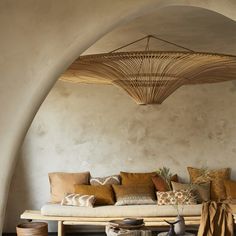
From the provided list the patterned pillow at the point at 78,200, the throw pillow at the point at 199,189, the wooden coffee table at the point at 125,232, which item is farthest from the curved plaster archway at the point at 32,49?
the throw pillow at the point at 199,189

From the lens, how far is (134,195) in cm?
767

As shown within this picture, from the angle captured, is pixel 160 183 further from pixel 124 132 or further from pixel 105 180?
pixel 124 132

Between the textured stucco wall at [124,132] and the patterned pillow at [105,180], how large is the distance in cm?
24

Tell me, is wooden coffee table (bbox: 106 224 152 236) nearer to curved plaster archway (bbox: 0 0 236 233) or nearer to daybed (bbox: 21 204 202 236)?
daybed (bbox: 21 204 202 236)

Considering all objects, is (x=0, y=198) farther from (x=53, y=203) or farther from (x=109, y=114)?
(x=109, y=114)

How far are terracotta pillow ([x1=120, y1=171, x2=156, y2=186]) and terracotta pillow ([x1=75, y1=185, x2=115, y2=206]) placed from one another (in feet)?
1.14

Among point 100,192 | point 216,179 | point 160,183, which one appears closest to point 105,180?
point 100,192

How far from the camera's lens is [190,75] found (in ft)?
18.2

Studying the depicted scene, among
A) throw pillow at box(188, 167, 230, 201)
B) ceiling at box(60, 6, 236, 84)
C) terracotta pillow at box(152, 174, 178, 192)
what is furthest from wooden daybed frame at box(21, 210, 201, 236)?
ceiling at box(60, 6, 236, 84)

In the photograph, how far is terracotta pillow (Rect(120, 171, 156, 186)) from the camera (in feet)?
26.5

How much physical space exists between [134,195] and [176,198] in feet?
2.27

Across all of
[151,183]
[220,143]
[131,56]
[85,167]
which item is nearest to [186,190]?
[151,183]

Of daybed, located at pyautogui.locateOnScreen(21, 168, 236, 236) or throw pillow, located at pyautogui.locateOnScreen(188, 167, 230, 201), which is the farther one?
throw pillow, located at pyautogui.locateOnScreen(188, 167, 230, 201)

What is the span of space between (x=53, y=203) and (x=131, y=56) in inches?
161
